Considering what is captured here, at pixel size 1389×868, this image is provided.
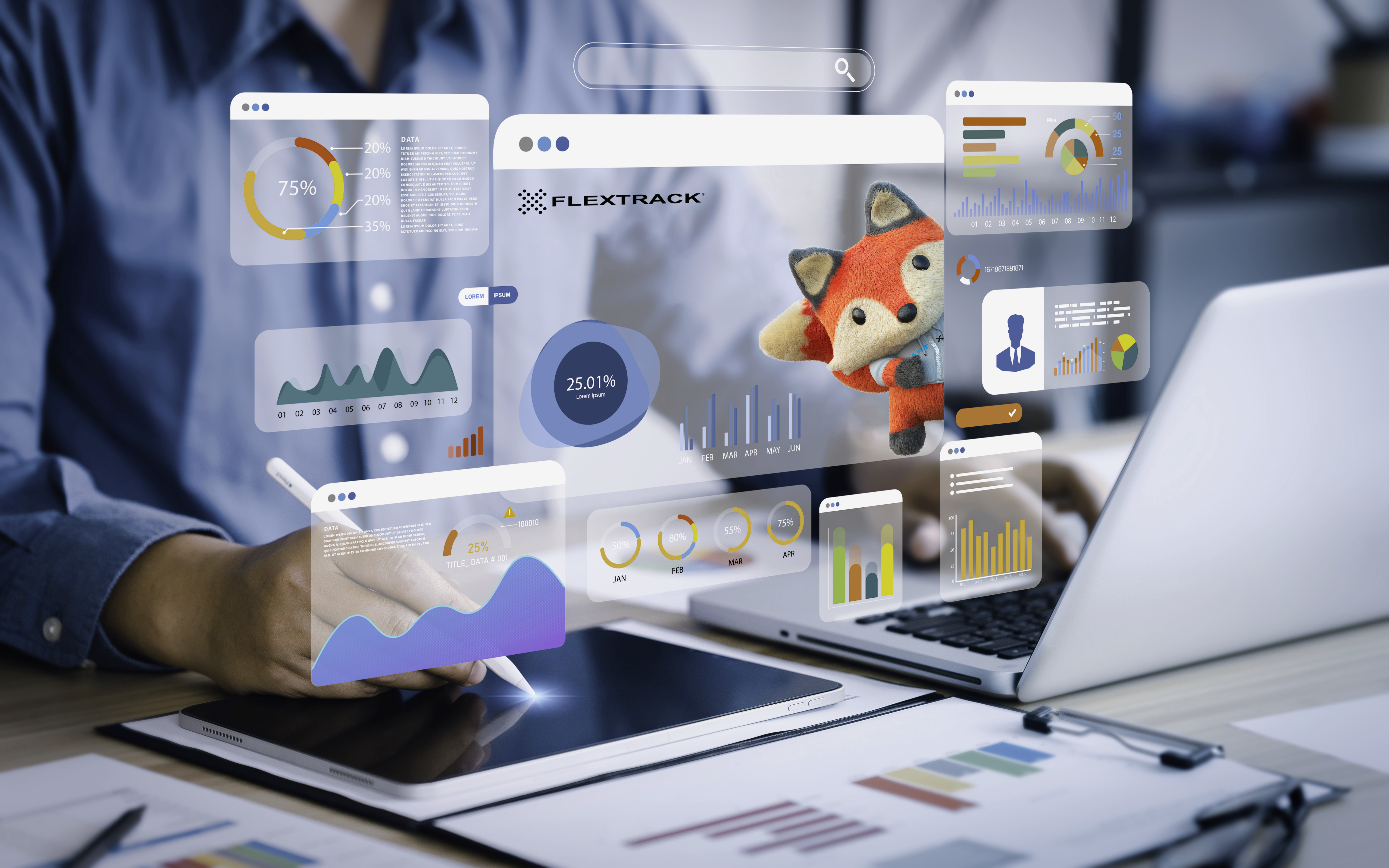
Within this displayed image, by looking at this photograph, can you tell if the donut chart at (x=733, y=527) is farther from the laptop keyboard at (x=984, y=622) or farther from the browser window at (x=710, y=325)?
the laptop keyboard at (x=984, y=622)

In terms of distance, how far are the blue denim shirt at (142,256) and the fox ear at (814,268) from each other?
0.10 metres

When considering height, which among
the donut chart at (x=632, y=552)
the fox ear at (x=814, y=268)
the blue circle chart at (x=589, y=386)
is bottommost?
the donut chart at (x=632, y=552)

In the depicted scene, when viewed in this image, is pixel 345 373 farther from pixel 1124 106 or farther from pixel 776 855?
pixel 1124 106

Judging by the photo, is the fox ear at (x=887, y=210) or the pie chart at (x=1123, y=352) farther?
the pie chart at (x=1123, y=352)

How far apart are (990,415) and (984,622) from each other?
127 millimetres

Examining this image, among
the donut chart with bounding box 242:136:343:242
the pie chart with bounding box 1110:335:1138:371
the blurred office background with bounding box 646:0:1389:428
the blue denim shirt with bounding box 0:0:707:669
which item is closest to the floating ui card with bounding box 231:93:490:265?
the donut chart with bounding box 242:136:343:242

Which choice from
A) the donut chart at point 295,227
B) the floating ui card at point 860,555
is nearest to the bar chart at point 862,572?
the floating ui card at point 860,555

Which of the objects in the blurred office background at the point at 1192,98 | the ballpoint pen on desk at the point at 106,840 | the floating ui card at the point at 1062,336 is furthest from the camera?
the blurred office background at the point at 1192,98

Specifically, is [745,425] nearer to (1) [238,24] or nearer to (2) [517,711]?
(2) [517,711]

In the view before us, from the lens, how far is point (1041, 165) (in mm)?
737

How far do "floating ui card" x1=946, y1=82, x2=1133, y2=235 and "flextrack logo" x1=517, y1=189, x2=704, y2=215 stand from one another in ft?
0.53

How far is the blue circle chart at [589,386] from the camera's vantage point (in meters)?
0.59

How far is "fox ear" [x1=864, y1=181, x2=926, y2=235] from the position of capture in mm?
654

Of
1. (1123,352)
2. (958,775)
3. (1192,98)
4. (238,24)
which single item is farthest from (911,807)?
(1192,98)
